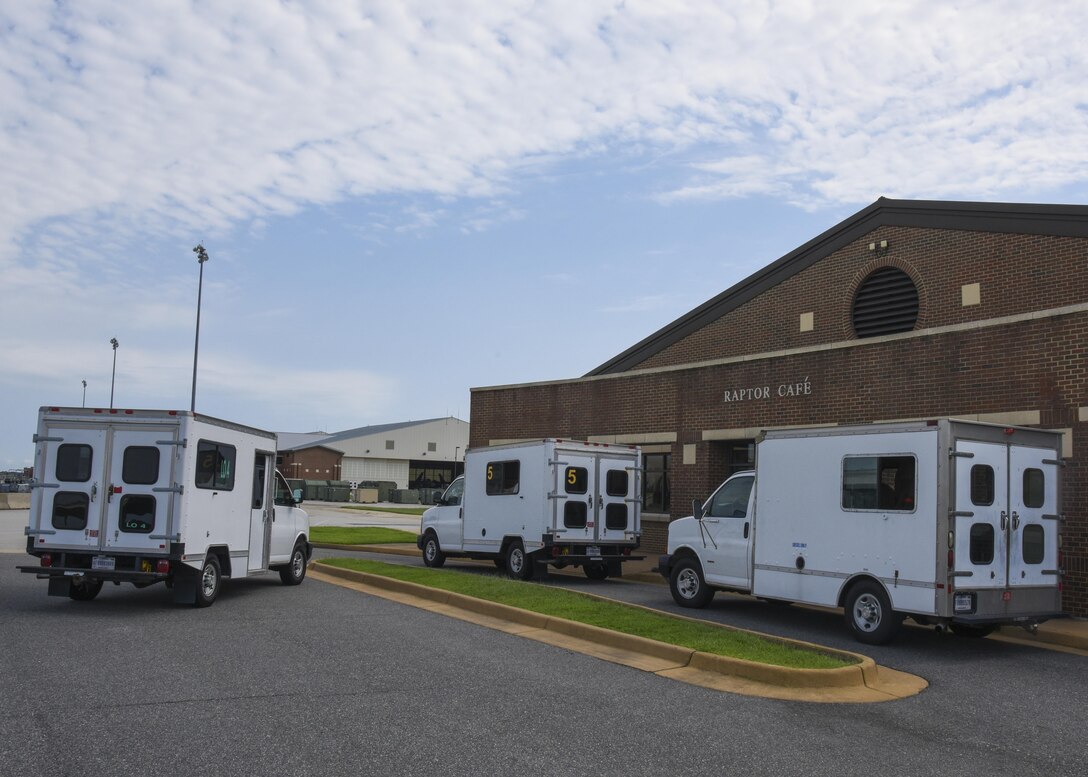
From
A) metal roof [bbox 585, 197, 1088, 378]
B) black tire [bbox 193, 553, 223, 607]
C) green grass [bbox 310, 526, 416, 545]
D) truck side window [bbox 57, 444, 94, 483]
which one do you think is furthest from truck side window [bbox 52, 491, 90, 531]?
metal roof [bbox 585, 197, 1088, 378]

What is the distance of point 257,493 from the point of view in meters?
14.9

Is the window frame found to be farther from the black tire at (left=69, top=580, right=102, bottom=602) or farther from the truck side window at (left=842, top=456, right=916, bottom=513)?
the truck side window at (left=842, top=456, right=916, bottom=513)

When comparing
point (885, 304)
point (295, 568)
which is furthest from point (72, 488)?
point (885, 304)

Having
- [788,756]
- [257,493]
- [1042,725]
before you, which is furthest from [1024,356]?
[257,493]

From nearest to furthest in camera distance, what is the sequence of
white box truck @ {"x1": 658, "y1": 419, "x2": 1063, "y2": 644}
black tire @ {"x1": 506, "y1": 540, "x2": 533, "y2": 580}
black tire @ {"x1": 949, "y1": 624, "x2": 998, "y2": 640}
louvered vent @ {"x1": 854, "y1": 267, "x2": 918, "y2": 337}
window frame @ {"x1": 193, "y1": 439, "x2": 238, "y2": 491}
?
1. white box truck @ {"x1": 658, "y1": 419, "x2": 1063, "y2": 644}
2. black tire @ {"x1": 949, "y1": 624, "x2": 998, "y2": 640}
3. window frame @ {"x1": 193, "y1": 439, "x2": 238, "y2": 491}
4. black tire @ {"x1": 506, "y1": 540, "x2": 533, "y2": 580}
5. louvered vent @ {"x1": 854, "y1": 267, "x2": 918, "y2": 337}

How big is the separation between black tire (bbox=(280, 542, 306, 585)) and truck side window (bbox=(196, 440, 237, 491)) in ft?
8.43

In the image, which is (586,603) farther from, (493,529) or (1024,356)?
(1024,356)

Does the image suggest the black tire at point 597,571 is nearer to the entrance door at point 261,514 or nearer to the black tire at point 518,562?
the black tire at point 518,562

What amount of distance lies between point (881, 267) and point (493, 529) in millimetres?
10555

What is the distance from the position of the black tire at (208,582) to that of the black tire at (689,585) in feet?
21.4

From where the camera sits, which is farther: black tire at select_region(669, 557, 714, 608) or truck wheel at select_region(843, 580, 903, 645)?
black tire at select_region(669, 557, 714, 608)

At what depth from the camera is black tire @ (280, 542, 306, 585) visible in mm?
15922

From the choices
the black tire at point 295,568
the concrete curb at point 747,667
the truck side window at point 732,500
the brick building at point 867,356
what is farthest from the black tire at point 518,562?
the concrete curb at point 747,667

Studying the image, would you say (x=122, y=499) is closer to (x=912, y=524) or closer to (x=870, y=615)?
(x=870, y=615)
